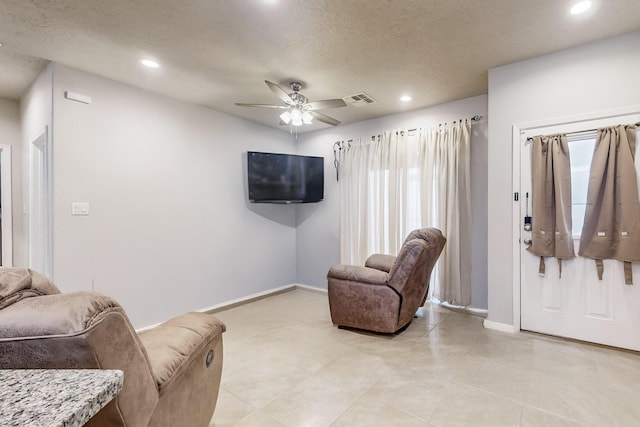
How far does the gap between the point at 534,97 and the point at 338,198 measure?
271 centimetres

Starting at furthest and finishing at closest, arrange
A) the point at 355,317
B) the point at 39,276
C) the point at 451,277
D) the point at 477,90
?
1. the point at 451,277
2. the point at 477,90
3. the point at 355,317
4. the point at 39,276

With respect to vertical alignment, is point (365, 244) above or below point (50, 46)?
below

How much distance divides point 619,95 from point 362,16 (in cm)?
222

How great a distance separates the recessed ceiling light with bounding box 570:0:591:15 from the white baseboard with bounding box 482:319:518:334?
265cm

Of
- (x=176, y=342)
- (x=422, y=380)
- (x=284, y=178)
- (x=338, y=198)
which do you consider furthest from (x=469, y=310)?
(x=176, y=342)

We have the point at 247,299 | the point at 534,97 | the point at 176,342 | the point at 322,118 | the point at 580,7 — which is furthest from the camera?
the point at 247,299

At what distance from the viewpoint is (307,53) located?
261 cm

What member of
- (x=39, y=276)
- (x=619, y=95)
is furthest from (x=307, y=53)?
(x=619, y=95)

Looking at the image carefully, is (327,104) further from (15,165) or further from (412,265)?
(15,165)

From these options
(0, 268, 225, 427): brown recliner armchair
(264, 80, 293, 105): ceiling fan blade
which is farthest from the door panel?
(0, 268, 225, 427): brown recliner armchair

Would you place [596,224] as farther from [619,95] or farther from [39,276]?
[39,276]

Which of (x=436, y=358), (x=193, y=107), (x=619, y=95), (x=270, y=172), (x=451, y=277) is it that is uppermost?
(x=193, y=107)

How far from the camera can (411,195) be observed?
4016 millimetres

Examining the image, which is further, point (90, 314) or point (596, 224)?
point (596, 224)
